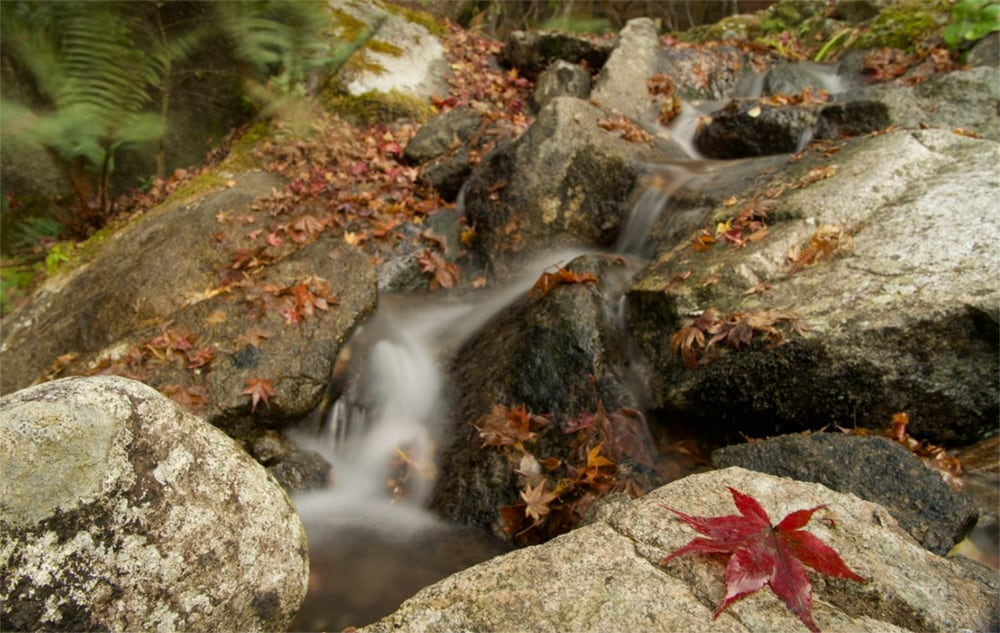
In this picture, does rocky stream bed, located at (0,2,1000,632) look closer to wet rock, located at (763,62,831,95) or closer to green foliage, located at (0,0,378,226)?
green foliage, located at (0,0,378,226)

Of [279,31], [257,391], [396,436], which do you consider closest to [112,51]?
[279,31]

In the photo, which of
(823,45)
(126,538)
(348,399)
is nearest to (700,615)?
(126,538)

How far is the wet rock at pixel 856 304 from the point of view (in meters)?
2.82

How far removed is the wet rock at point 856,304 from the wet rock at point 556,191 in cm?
154

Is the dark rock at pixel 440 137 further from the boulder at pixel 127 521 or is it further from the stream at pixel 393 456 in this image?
the boulder at pixel 127 521

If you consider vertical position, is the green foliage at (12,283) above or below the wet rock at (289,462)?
Result: below

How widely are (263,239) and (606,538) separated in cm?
479

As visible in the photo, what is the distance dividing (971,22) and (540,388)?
756 centimetres

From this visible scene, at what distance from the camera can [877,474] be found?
7.84 ft

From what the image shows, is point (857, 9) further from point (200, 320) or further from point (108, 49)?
point (200, 320)

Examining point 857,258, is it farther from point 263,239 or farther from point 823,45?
point 823,45

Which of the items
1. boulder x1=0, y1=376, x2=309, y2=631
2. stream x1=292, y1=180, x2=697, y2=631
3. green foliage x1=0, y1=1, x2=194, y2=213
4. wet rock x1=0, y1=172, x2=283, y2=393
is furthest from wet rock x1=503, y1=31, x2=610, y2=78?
boulder x1=0, y1=376, x2=309, y2=631

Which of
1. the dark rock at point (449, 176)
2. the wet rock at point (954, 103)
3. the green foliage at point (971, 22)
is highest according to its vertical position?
the green foliage at point (971, 22)

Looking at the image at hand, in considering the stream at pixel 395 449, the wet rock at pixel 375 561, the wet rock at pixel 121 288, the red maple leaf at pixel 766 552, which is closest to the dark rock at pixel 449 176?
the stream at pixel 395 449
